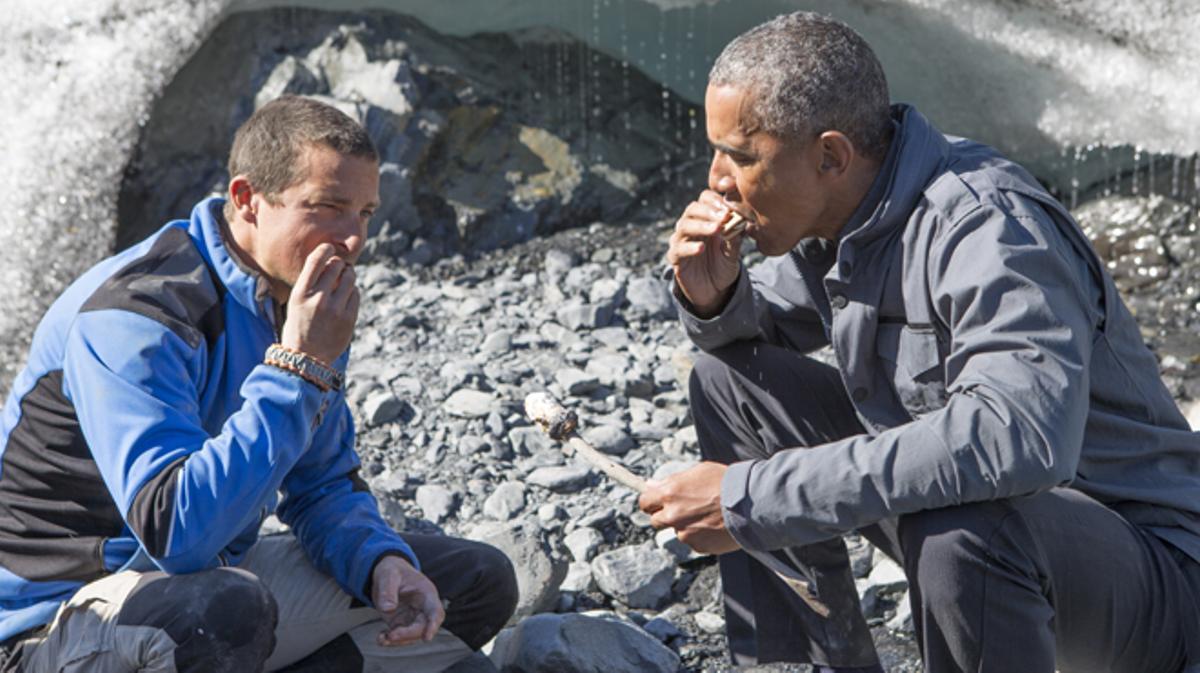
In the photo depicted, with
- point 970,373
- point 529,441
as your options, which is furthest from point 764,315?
point 529,441

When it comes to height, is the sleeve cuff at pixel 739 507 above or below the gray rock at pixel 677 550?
above

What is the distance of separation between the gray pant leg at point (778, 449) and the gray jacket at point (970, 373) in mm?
160

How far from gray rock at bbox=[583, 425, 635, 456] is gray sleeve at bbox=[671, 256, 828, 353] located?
152 centimetres

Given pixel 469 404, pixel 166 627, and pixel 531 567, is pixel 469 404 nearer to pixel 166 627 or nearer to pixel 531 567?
pixel 531 567

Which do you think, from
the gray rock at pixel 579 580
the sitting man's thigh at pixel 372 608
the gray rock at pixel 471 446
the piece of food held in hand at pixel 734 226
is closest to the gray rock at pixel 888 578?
the gray rock at pixel 579 580

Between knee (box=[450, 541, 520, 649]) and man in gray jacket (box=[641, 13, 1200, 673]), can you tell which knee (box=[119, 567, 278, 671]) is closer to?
knee (box=[450, 541, 520, 649])

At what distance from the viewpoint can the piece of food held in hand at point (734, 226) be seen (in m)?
3.32

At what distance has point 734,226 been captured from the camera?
3.34 metres

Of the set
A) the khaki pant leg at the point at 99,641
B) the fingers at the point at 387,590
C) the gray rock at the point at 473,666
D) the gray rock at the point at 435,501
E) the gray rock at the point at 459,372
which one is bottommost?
the gray rock at the point at 435,501

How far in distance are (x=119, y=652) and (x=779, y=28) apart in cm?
184

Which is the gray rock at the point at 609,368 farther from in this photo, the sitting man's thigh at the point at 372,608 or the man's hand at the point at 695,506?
the man's hand at the point at 695,506

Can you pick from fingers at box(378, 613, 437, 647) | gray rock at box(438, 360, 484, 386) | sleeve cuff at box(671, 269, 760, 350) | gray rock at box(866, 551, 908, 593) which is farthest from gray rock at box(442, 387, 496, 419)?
fingers at box(378, 613, 437, 647)

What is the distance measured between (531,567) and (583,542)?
41cm

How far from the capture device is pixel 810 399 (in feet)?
11.3
